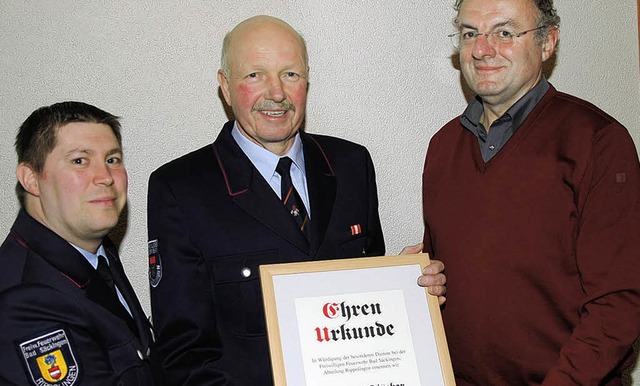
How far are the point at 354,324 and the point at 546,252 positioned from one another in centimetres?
63

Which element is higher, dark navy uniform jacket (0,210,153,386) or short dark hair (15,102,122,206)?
short dark hair (15,102,122,206)

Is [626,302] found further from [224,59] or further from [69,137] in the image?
[69,137]

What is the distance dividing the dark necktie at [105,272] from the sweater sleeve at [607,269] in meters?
1.35

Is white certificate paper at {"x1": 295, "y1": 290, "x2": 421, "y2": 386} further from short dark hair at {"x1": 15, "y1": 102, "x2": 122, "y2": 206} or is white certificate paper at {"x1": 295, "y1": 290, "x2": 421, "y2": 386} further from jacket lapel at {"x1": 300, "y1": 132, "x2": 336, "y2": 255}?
short dark hair at {"x1": 15, "y1": 102, "x2": 122, "y2": 206}

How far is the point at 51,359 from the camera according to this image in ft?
6.10

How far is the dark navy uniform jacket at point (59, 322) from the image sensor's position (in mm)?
1854

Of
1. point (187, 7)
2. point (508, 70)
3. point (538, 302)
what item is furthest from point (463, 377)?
point (187, 7)

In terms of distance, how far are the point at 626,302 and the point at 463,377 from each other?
24.0 inches

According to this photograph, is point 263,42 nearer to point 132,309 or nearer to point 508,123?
point 508,123

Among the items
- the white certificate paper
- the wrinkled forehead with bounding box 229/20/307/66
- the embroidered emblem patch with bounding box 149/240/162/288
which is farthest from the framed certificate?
the wrinkled forehead with bounding box 229/20/307/66

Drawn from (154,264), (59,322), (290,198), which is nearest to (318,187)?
(290,198)

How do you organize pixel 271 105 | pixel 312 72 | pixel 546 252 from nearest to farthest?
pixel 546 252 → pixel 271 105 → pixel 312 72

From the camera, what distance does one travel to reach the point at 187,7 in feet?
9.41

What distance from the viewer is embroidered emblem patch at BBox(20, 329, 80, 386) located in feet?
6.07
